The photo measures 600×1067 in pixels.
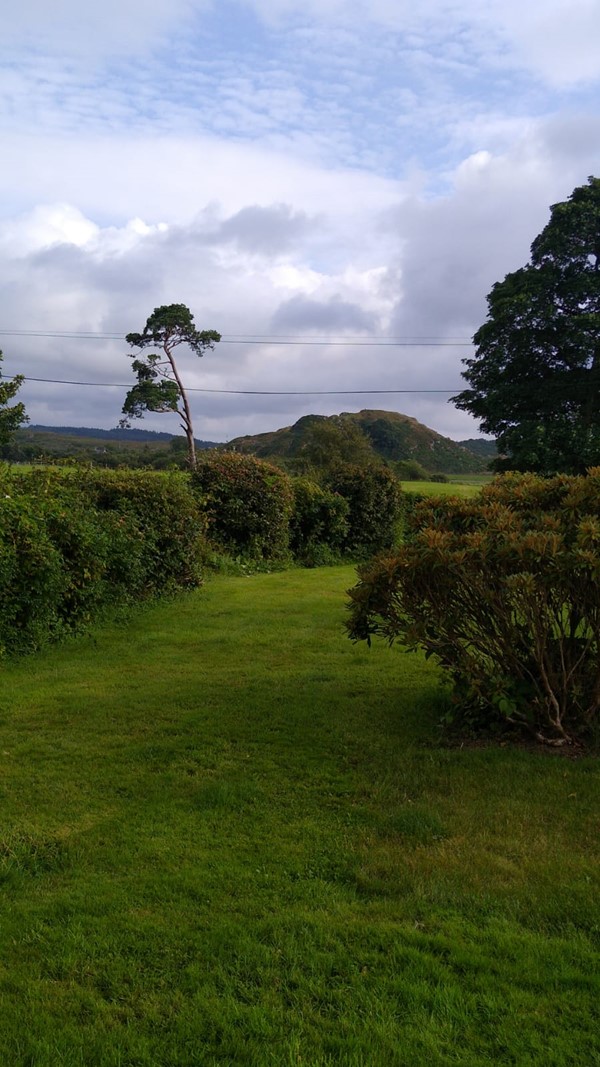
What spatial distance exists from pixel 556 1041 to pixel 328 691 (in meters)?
4.01

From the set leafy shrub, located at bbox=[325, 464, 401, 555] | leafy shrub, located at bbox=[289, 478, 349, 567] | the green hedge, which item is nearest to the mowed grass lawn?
the green hedge

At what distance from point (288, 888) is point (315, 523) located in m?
13.4

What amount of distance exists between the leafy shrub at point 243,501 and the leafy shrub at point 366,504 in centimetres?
292

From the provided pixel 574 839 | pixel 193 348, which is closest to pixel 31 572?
pixel 574 839

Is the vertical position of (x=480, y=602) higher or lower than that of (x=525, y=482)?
lower

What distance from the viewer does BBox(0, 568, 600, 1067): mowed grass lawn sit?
2207 millimetres

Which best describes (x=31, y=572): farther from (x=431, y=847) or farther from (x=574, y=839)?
(x=574, y=839)

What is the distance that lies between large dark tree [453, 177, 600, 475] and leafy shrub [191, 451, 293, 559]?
501 inches

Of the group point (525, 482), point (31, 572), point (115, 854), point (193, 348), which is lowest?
point (115, 854)

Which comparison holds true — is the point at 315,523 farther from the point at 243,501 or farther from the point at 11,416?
the point at 11,416

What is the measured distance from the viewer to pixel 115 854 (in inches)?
131

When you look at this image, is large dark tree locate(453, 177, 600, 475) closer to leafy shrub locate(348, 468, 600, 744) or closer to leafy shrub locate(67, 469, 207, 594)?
leafy shrub locate(67, 469, 207, 594)

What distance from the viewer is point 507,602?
4.56m

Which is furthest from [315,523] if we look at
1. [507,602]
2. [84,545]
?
[507,602]
